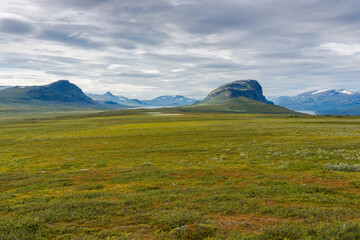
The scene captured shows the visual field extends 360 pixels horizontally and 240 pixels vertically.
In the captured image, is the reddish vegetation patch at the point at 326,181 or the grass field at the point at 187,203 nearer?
the grass field at the point at 187,203

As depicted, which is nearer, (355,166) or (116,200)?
Result: (116,200)

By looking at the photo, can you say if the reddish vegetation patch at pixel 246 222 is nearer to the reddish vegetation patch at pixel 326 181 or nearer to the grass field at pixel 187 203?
the grass field at pixel 187 203

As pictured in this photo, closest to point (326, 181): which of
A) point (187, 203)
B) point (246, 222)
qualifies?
point (246, 222)

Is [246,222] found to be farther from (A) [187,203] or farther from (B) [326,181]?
(B) [326,181]

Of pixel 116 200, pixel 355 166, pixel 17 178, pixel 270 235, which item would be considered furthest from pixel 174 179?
pixel 355 166

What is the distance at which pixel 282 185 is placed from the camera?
56.6ft

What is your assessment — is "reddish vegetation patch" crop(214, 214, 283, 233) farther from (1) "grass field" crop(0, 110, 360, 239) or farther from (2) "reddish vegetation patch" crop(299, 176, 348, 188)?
(2) "reddish vegetation patch" crop(299, 176, 348, 188)

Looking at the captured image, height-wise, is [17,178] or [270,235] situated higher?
[270,235]

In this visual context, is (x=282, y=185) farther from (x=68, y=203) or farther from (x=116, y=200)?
(x=68, y=203)

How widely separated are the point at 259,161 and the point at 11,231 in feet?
85.4

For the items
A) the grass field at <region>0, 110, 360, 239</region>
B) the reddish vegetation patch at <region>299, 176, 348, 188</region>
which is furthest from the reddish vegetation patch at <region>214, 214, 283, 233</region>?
the reddish vegetation patch at <region>299, 176, 348, 188</region>

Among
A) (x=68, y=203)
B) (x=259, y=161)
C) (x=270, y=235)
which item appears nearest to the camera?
(x=270, y=235)

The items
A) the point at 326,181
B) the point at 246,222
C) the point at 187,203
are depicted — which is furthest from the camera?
the point at 326,181

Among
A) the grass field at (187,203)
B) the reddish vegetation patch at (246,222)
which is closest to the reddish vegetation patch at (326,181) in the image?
the grass field at (187,203)
